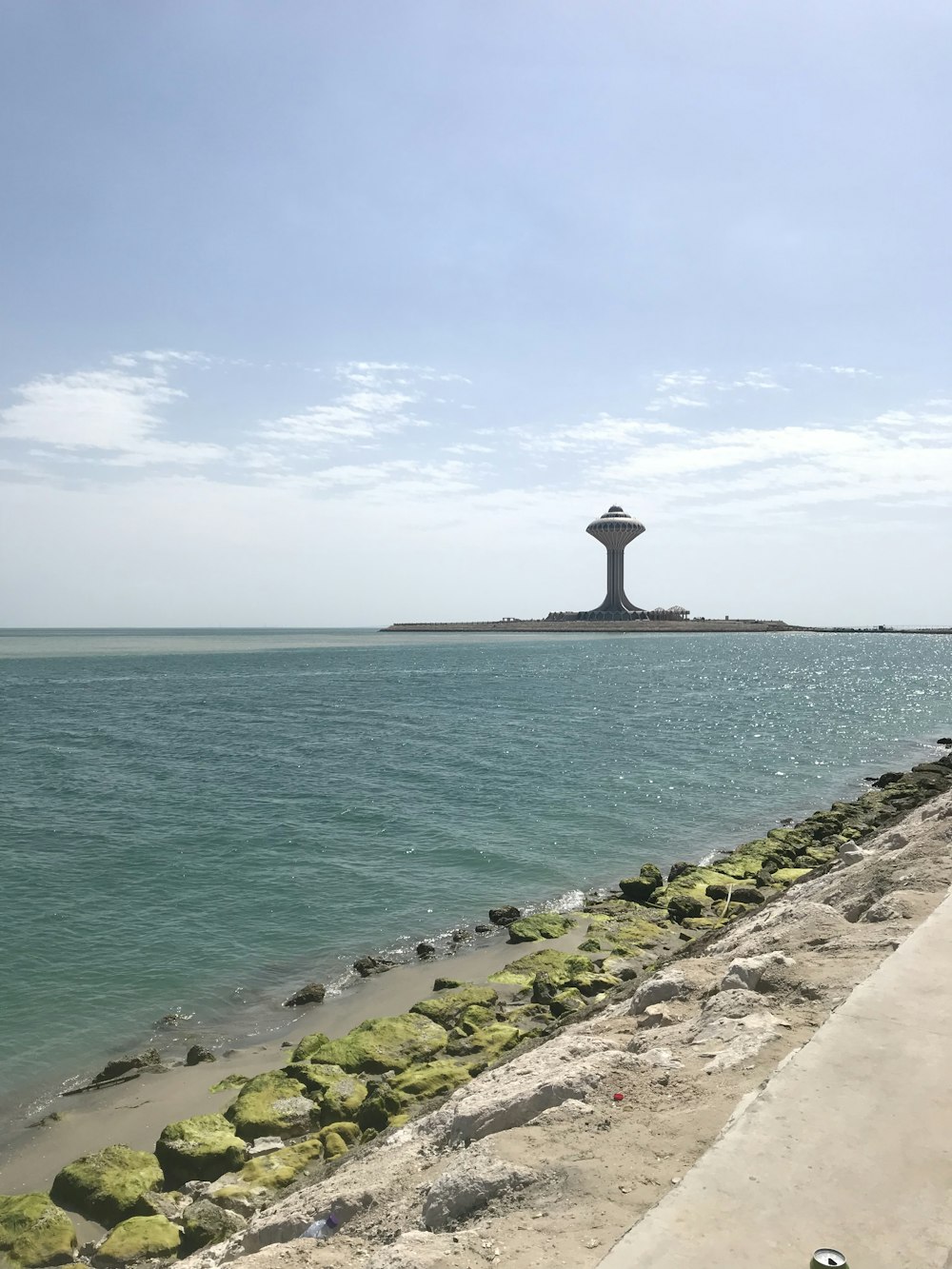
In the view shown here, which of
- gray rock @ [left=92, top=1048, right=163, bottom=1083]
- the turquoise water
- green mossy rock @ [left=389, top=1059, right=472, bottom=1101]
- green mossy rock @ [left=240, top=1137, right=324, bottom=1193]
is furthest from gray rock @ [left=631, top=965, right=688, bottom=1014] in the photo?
gray rock @ [left=92, top=1048, right=163, bottom=1083]

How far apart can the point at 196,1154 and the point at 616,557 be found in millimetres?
183042

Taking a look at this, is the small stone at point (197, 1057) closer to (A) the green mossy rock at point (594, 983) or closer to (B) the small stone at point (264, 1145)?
(B) the small stone at point (264, 1145)

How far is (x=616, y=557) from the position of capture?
188m

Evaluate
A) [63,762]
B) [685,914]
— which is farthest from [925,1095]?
[63,762]

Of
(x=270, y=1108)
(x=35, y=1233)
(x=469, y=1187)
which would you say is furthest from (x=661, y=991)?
(x=35, y=1233)

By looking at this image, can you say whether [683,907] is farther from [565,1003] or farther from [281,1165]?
[281,1165]

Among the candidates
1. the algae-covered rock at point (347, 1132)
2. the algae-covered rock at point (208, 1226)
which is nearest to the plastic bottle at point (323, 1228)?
the algae-covered rock at point (208, 1226)

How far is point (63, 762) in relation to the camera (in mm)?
34906

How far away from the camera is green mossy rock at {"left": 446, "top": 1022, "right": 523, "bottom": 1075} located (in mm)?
11695

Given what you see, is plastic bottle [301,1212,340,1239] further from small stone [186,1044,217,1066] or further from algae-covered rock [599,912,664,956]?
algae-covered rock [599,912,664,956]

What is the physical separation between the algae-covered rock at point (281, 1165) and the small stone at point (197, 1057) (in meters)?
3.16

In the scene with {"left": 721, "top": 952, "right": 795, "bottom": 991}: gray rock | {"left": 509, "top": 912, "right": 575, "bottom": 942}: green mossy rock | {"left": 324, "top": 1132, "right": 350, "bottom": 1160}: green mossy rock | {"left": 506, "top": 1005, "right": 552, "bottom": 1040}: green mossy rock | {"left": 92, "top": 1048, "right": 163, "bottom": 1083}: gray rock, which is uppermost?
{"left": 721, "top": 952, "right": 795, "bottom": 991}: gray rock

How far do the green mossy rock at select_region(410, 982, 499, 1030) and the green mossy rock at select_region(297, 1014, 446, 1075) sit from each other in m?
0.31

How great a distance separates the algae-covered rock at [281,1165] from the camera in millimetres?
8891
